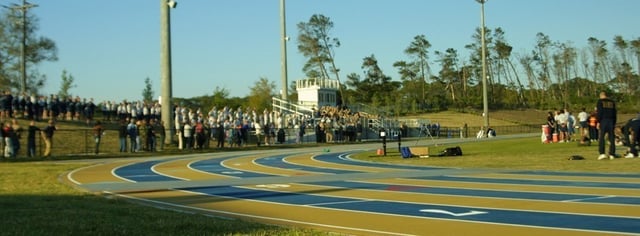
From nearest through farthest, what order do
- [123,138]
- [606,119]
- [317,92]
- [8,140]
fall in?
1. [606,119]
2. [8,140]
3. [123,138]
4. [317,92]

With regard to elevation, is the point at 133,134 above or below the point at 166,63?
below

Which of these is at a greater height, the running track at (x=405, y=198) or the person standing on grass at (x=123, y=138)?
the person standing on grass at (x=123, y=138)

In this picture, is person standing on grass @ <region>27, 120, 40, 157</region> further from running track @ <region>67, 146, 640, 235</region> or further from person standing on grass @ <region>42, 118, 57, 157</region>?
running track @ <region>67, 146, 640, 235</region>

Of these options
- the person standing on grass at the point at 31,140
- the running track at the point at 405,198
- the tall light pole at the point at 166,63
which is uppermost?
the tall light pole at the point at 166,63

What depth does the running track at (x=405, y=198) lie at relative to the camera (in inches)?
340

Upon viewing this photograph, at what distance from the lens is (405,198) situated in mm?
11773

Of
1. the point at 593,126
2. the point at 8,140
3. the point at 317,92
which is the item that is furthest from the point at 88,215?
the point at 317,92

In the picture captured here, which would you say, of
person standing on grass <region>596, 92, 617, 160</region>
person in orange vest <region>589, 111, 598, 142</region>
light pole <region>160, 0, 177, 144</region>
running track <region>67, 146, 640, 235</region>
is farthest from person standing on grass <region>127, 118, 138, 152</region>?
person standing on grass <region>596, 92, 617, 160</region>

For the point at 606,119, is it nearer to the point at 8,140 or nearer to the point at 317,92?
the point at 8,140

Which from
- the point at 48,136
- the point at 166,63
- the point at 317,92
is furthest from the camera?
the point at 317,92

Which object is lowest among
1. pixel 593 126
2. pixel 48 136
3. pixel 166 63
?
pixel 48 136

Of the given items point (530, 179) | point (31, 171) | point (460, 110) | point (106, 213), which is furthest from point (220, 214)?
point (460, 110)

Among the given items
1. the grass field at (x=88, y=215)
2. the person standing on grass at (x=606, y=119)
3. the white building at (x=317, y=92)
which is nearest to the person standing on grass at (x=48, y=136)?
the grass field at (x=88, y=215)

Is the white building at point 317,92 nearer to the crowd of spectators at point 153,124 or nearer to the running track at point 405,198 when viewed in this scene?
the crowd of spectators at point 153,124
